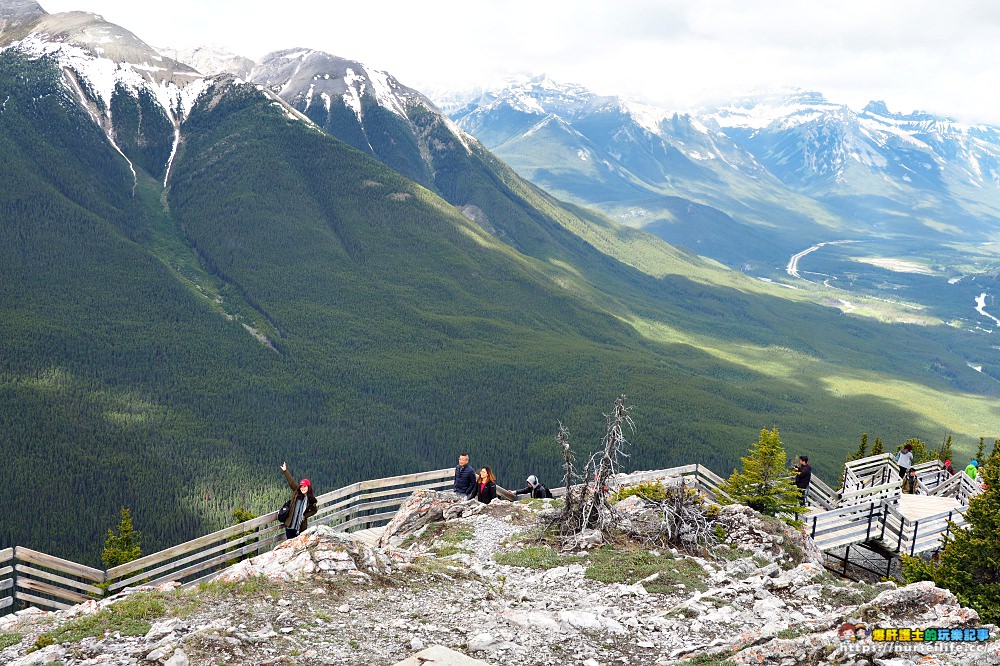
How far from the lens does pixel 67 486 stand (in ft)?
359

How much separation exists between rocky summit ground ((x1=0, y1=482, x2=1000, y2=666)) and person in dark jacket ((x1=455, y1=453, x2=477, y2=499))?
5.81 meters

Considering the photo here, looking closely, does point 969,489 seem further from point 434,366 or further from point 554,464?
point 434,366

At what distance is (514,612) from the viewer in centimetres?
2097

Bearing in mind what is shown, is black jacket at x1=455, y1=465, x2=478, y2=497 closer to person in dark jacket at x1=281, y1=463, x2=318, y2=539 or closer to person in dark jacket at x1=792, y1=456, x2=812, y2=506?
person in dark jacket at x1=281, y1=463, x2=318, y2=539

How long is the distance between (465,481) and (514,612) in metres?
12.6

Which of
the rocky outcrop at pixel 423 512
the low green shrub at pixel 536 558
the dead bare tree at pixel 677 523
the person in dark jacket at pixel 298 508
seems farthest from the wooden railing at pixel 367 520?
the low green shrub at pixel 536 558

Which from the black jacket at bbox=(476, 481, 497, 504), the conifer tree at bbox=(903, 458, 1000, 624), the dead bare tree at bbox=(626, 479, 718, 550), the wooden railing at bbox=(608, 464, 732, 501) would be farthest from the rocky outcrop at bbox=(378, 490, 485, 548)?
the conifer tree at bbox=(903, 458, 1000, 624)

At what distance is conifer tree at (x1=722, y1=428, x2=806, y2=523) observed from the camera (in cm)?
2909

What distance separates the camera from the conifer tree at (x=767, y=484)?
29094 millimetres

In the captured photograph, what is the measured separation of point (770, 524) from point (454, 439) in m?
120

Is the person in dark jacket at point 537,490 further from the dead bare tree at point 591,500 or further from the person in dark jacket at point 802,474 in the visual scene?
the person in dark jacket at point 802,474

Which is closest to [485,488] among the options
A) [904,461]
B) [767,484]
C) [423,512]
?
[423,512]

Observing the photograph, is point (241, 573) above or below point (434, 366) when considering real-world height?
above

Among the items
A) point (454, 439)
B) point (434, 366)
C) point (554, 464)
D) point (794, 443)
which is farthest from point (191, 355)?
point (794, 443)
